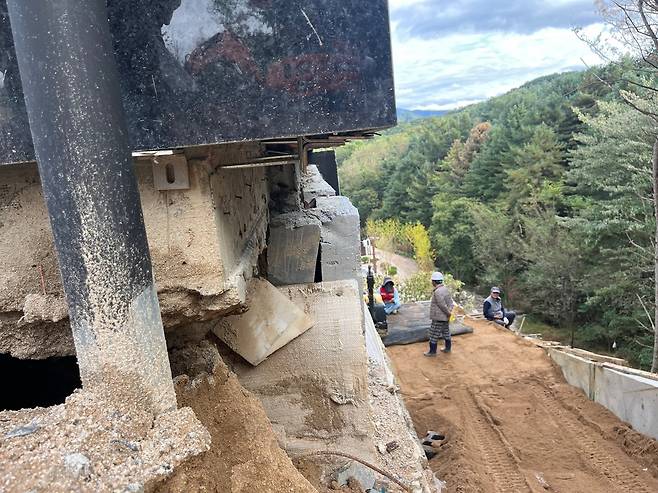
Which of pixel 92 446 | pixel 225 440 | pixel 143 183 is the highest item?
pixel 143 183

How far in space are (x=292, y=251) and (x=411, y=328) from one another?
754cm

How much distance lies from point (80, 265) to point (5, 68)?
2.98ft

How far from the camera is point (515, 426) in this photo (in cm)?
760

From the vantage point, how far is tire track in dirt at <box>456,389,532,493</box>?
6.28 metres

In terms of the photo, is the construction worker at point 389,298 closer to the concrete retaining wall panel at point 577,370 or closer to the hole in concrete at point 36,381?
the concrete retaining wall panel at point 577,370

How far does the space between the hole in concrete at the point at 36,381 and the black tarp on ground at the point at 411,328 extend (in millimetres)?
7695

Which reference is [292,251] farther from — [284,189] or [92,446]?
[92,446]

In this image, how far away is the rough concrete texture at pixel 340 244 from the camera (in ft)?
14.7

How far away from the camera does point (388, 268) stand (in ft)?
94.5

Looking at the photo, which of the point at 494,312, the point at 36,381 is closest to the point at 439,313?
the point at 494,312

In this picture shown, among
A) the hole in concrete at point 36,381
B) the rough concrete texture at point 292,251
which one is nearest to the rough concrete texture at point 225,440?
the rough concrete texture at point 292,251

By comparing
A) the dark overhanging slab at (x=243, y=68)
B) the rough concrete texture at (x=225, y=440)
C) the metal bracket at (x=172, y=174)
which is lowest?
the rough concrete texture at (x=225, y=440)

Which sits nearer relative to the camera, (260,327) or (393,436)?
(260,327)

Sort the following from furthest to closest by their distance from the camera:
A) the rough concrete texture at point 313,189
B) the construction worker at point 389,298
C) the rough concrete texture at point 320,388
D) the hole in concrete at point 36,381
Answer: the construction worker at point 389,298
the rough concrete texture at point 313,189
the hole in concrete at point 36,381
the rough concrete texture at point 320,388
